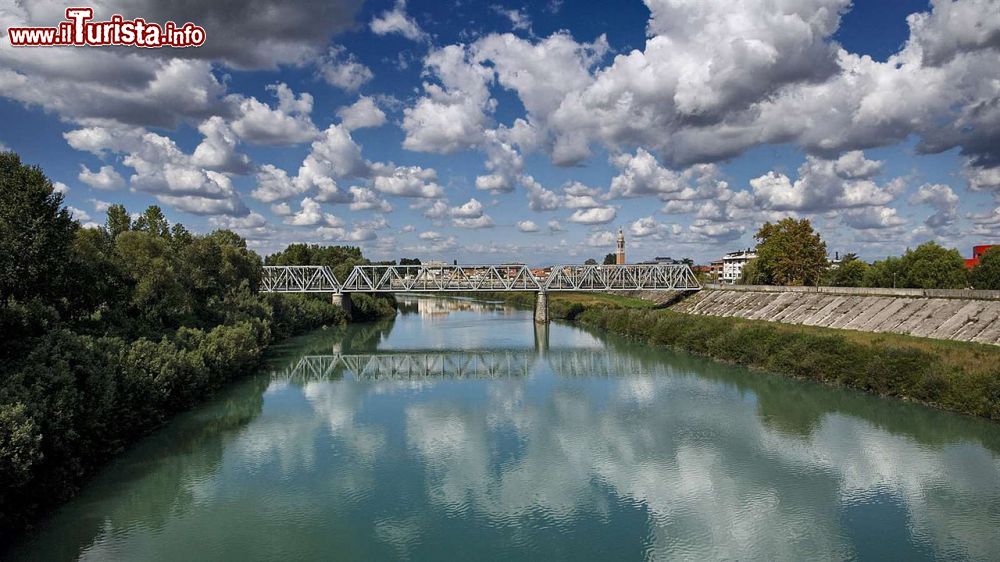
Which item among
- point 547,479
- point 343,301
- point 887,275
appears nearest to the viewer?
point 547,479

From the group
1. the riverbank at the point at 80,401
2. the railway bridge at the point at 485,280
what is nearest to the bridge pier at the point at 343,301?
the railway bridge at the point at 485,280

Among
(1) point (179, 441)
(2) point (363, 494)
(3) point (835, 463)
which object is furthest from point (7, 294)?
(3) point (835, 463)

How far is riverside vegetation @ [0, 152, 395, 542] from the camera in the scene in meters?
19.5

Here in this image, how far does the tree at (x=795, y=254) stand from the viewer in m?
77.7

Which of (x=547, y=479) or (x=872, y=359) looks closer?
(x=547, y=479)

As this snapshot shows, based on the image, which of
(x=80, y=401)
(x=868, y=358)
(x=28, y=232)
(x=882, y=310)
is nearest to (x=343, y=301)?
(x=28, y=232)

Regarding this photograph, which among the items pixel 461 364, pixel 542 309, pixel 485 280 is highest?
pixel 485 280

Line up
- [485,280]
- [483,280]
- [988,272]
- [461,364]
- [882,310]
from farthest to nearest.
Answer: [485,280] < [483,280] < [988,272] < [461,364] < [882,310]

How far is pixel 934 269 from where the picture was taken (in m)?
67.6

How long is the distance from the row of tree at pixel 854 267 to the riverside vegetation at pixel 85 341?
61.9m

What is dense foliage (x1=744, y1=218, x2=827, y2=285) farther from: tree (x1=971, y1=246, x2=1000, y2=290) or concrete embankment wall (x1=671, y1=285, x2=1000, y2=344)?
tree (x1=971, y1=246, x2=1000, y2=290)

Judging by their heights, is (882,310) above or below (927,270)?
below

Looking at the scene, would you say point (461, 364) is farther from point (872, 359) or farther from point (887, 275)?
point (887, 275)

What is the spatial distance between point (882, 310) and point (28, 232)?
5726 cm
